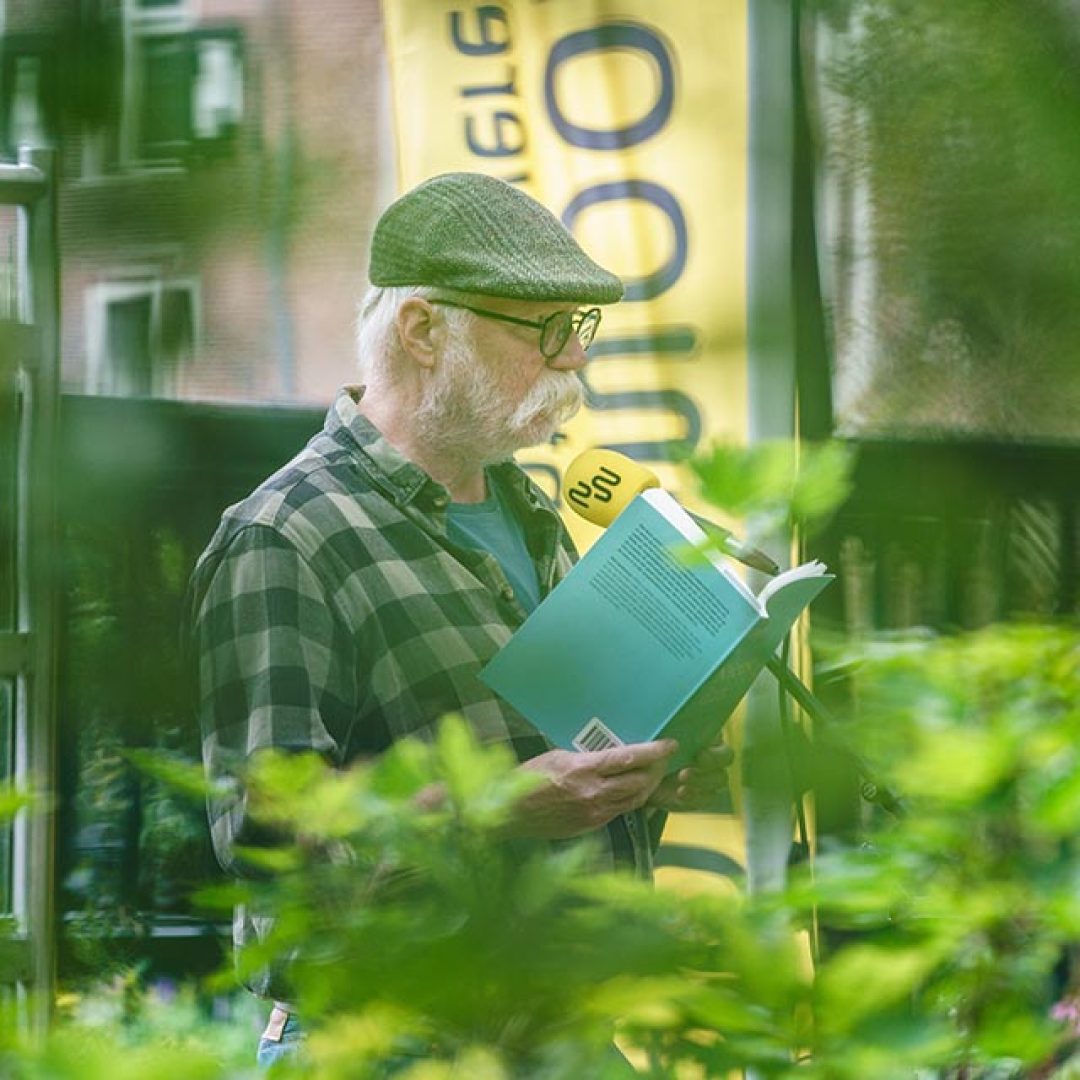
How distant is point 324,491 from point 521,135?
41 cm

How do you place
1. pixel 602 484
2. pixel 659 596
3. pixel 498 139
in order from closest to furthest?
pixel 659 596
pixel 602 484
pixel 498 139

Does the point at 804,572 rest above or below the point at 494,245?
below

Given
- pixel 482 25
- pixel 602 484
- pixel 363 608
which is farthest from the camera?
pixel 363 608

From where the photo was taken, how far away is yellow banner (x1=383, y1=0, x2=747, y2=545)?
0.51 metres

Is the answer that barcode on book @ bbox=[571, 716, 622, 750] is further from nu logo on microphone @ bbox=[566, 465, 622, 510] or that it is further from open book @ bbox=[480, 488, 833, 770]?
nu logo on microphone @ bbox=[566, 465, 622, 510]

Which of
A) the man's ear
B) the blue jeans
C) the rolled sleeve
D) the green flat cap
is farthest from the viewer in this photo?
the man's ear

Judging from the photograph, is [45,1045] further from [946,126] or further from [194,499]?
[946,126]

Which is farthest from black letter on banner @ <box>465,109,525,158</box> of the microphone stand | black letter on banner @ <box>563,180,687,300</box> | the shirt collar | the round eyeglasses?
the microphone stand

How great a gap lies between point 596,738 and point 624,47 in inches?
29.6

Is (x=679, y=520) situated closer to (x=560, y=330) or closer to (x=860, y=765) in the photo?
(x=860, y=765)

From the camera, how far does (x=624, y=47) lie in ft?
2.40

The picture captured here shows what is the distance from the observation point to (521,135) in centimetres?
179

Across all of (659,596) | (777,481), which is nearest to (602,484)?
(659,596)

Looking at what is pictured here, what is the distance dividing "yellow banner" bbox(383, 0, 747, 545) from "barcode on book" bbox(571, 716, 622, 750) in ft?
0.72
